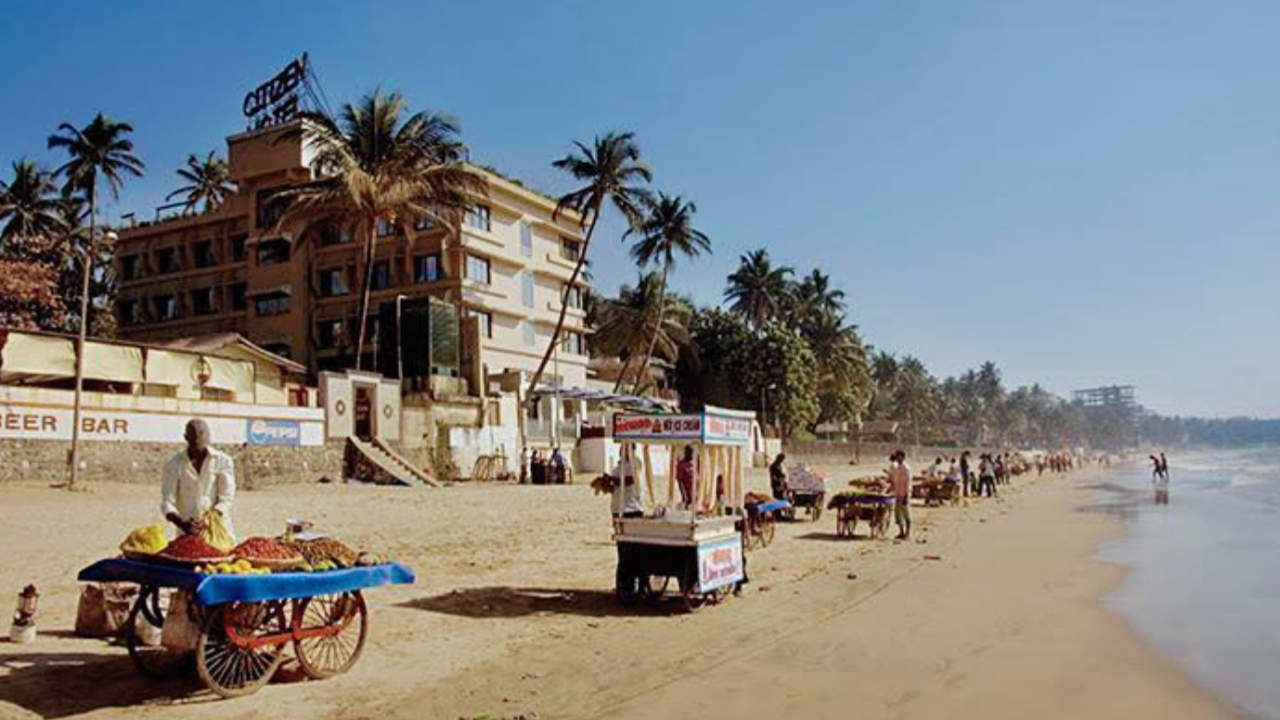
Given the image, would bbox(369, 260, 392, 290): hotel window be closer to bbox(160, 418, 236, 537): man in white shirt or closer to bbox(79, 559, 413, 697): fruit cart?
bbox(79, 559, 413, 697): fruit cart

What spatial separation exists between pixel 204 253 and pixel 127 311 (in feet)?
20.0

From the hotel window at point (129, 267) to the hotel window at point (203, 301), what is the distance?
200 inches

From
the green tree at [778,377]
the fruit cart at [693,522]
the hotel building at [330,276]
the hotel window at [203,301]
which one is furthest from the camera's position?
the green tree at [778,377]

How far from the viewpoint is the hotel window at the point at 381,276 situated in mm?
47062

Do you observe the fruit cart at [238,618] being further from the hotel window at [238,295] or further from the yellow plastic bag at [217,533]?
the hotel window at [238,295]

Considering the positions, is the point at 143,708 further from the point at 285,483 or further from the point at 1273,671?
the point at 285,483

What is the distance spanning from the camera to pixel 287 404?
2947 cm

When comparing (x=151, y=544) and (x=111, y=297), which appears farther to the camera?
(x=111, y=297)

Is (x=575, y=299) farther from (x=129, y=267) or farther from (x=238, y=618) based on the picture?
(x=238, y=618)

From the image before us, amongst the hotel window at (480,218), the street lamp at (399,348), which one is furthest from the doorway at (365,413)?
the hotel window at (480,218)

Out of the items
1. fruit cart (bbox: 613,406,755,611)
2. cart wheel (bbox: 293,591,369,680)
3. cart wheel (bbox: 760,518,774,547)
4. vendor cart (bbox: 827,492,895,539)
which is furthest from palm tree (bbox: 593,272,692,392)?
cart wheel (bbox: 293,591,369,680)

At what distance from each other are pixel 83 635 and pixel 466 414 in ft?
93.9

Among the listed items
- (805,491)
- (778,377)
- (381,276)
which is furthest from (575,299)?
(805,491)

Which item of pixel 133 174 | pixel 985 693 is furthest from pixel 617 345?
pixel 985 693
